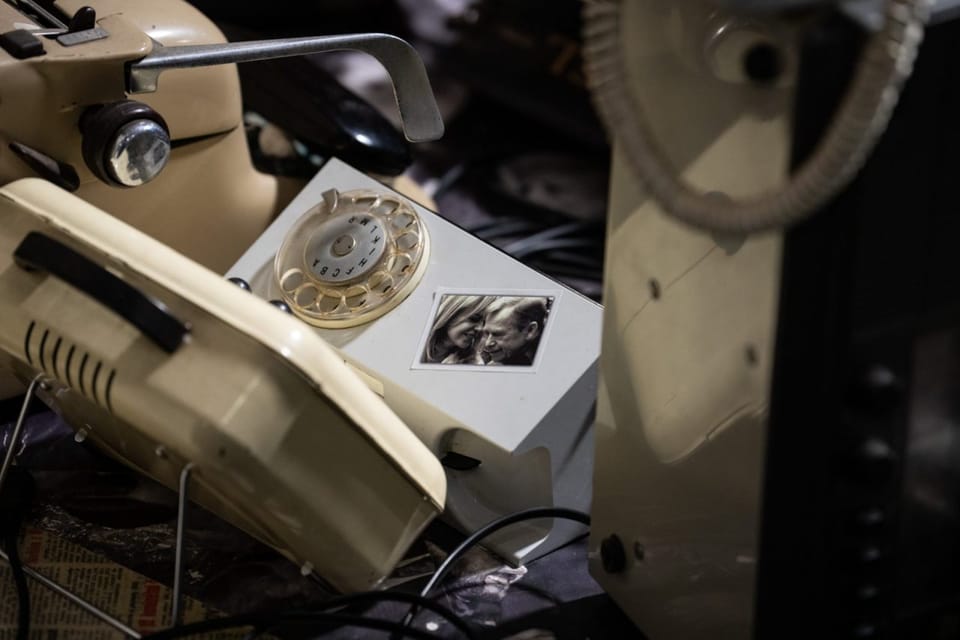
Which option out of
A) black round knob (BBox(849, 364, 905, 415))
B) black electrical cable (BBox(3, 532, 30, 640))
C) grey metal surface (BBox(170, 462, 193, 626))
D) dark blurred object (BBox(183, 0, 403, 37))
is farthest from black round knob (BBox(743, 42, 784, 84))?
dark blurred object (BBox(183, 0, 403, 37))

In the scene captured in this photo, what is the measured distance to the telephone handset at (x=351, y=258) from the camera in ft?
2.52

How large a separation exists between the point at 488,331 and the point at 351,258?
12cm

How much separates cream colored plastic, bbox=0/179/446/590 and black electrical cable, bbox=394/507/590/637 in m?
0.05

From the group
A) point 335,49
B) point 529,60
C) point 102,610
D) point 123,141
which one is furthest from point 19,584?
point 529,60

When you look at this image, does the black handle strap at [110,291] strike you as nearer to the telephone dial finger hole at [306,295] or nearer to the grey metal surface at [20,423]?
the grey metal surface at [20,423]

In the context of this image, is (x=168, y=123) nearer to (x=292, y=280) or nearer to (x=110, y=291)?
(x=292, y=280)

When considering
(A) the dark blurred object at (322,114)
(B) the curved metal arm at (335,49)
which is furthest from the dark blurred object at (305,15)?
(B) the curved metal arm at (335,49)

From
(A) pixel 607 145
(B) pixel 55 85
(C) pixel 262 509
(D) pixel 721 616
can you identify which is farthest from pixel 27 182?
(A) pixel 607 145

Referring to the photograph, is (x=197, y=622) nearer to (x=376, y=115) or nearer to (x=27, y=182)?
(x=27, y=182)

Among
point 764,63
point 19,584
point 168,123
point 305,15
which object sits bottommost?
point 305,15

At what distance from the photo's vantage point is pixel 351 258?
797 millimetres

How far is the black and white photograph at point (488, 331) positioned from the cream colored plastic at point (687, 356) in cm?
11

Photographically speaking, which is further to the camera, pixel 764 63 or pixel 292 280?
pixel 292 280

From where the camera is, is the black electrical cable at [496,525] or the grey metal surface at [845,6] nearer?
the grey metal surface at [845,6]
